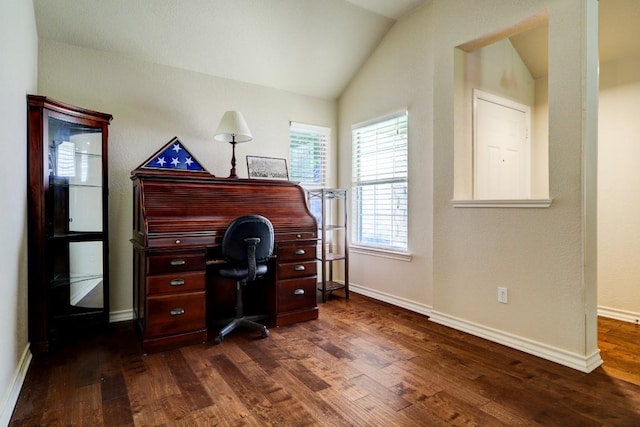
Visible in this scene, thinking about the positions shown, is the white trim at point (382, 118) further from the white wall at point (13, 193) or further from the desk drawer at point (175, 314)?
the white wall at point (13, 193)

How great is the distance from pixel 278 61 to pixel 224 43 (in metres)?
0.56

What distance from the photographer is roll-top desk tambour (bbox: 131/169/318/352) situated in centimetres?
242

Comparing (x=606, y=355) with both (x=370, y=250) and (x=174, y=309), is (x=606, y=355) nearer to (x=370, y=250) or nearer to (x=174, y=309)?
(x=370, y=250)

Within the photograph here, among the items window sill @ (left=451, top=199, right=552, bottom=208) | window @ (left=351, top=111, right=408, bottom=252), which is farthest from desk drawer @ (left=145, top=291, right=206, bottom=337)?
window sill @ (left=451, top=199, right=552, bottom=208)

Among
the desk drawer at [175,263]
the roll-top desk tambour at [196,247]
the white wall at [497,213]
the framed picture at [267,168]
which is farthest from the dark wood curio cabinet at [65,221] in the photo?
the white wall at [497,213]

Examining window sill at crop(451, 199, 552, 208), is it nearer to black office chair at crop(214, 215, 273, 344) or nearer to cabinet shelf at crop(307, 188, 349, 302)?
cabinet shelf at crop(307, 188, 349, 302)

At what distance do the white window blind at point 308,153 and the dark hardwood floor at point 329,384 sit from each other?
6.22ft

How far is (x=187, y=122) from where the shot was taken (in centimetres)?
329

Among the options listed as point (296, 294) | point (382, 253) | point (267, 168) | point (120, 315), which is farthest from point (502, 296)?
point (120, 315)

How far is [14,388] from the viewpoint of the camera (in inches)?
70.0

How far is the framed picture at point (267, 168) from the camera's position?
11.8 ft

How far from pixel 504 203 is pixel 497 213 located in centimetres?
9

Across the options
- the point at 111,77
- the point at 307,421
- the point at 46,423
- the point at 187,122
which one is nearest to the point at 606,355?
the point at 307,421

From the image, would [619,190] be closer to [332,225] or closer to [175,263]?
[332,225]
